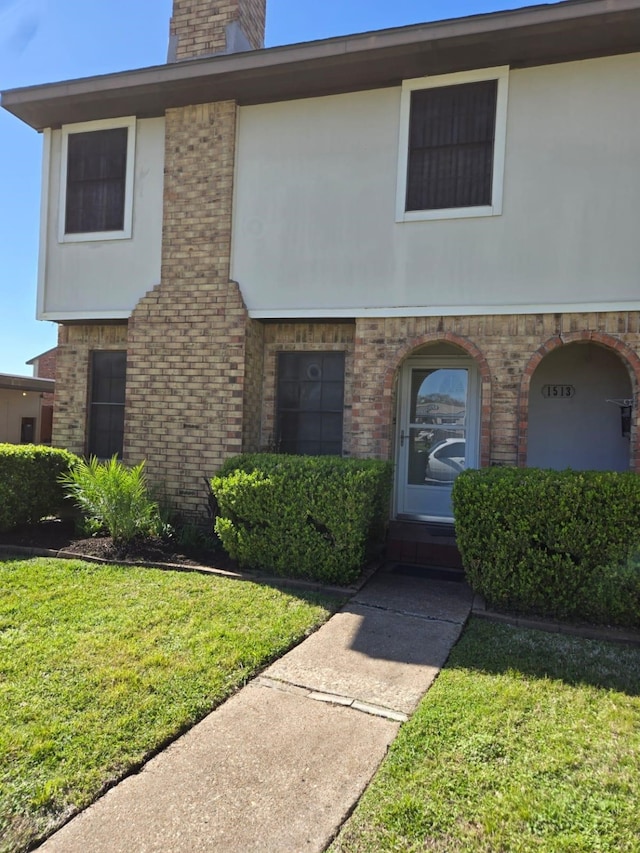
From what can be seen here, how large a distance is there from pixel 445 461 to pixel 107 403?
16.2 feet

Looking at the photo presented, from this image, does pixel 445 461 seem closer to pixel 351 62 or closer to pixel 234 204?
pixel 234 204

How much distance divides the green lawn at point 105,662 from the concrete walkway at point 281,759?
0.15m

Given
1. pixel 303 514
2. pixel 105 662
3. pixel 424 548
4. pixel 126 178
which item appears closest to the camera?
pixel 105 662

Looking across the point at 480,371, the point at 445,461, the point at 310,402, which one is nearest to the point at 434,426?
the point at 445,461

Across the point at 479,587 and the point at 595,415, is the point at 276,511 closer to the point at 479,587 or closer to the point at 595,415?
the point at 479,587

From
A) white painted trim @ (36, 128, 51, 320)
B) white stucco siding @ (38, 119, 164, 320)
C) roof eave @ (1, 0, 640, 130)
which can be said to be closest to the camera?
roof eave @ (1, 0, 640, 130)

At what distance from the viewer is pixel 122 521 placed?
249 inches

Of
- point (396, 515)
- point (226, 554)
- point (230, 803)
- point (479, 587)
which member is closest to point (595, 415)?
point (396, 515)

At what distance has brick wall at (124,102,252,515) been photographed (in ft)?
23.7

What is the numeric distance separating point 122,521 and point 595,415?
601 centimetres

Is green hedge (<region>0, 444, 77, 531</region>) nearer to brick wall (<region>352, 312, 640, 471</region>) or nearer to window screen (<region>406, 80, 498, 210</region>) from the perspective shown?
brick wall (<region>352, 312, 640, 471</region>)

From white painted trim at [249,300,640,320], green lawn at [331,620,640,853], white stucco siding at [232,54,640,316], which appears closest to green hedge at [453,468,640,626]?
green lawn at [331,620,640,853]

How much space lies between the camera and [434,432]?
7.62 metres

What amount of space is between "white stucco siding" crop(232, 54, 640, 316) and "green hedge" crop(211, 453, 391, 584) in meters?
2.19
